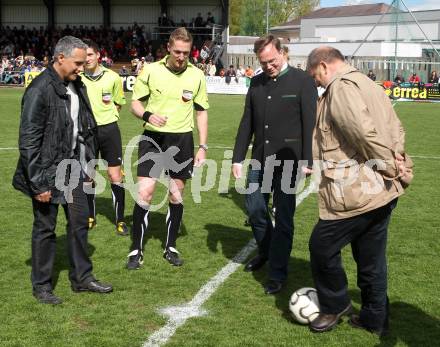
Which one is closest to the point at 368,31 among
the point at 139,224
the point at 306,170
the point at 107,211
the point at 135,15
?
the point at 135,15

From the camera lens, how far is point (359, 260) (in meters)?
4.66

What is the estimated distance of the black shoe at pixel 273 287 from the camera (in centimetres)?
555

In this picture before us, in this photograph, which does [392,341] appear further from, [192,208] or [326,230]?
[192,208]

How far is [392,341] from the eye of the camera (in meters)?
4.61

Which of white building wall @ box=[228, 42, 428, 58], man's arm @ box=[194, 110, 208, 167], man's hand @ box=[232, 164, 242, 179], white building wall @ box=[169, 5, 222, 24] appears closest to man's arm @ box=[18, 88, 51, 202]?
man's hand @ box=[232, 164, 242, 179]

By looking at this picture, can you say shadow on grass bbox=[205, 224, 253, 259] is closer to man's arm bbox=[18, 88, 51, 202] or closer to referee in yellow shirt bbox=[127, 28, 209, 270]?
referee in yellow shirt bbox=[127, 28, 209, 270]

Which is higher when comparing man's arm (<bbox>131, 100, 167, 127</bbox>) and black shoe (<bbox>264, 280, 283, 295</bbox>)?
man's arm (<bbox>131, 100, 167, 127</bbox>)

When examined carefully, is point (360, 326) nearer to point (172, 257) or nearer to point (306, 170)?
point (306, 170)

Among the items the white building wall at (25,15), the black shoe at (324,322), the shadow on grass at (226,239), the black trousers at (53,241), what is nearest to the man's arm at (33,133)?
the black trousers at (53,241)

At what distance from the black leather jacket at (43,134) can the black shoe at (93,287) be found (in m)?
0.83

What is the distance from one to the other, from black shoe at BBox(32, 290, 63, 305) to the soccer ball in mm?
1893

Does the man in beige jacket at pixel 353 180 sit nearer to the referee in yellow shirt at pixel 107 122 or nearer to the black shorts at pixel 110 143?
the referee in yellow shirt at pixel 107 122

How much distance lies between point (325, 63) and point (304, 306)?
72.6 inches

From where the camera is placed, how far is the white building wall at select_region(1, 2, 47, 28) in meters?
46.9
